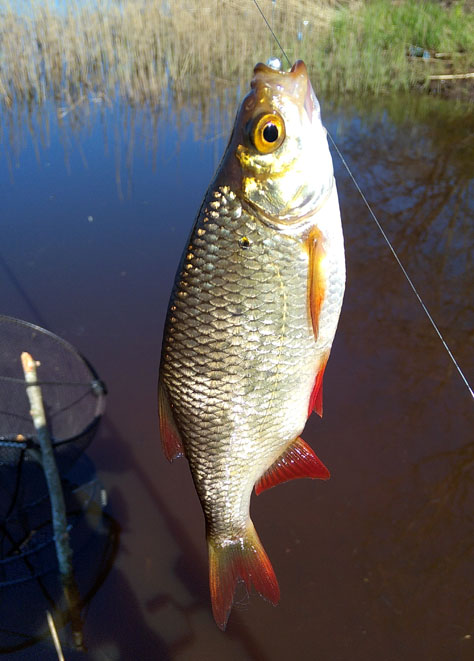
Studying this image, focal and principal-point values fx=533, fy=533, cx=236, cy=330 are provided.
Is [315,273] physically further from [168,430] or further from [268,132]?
[168,430]

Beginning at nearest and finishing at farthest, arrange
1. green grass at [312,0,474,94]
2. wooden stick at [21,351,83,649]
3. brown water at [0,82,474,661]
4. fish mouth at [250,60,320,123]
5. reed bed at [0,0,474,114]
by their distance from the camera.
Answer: fish mouth at [250,60,320,123] < wooden stick at [21,351,83,649] < brown water at [0,82,474,661] < reed bed at [0,0,474,114] < green grass at [312,0,474,94]

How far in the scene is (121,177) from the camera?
6.21 metres

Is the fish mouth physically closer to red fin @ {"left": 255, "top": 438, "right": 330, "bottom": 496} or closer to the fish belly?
the fish belly

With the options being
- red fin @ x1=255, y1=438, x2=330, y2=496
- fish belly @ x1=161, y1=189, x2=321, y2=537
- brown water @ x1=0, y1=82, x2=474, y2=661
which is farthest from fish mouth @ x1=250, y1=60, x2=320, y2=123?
brown water @ x1=0, y1=82, x2=474, y2=661

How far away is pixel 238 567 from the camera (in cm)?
147

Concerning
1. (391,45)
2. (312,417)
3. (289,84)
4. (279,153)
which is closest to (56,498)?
(312,417)

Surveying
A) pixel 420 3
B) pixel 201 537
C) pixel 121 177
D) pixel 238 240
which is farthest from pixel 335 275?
pixel 420 3

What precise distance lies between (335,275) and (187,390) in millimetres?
446

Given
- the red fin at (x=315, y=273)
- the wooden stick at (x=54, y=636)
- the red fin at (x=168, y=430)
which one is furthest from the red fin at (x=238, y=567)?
the wooden stick at (x=54, y=636)

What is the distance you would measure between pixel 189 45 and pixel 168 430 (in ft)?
27.3

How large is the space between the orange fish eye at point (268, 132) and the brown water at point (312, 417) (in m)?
2.33

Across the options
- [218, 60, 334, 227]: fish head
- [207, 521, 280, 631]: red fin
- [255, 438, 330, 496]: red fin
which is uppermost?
Answer: [218, 60, 334, 227]: fish head

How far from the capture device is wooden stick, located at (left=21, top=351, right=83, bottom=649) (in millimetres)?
2449

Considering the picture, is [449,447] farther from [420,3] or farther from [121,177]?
[420,3]
